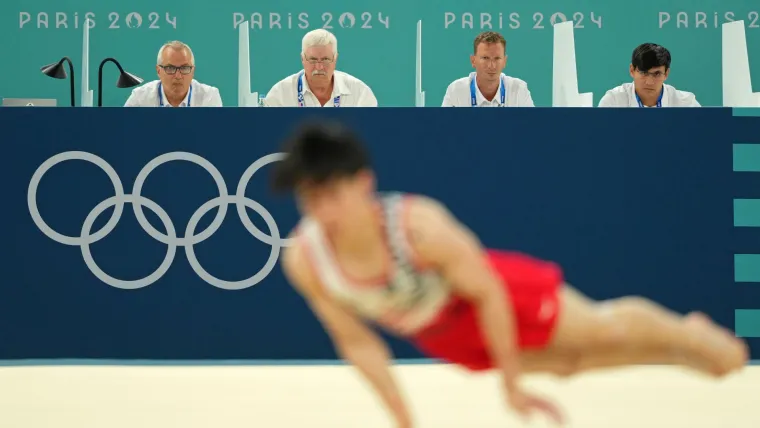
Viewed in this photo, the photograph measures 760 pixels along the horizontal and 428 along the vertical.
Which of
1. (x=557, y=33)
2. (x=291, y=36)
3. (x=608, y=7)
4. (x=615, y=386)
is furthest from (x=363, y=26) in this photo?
(x=615, y=386)

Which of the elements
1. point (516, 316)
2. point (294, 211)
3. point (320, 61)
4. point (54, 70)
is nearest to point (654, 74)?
point (320, 61)

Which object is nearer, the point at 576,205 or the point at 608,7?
the point at 576,205

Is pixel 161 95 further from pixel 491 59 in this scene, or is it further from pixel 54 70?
pixel 491 59

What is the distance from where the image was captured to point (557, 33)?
8266 mm

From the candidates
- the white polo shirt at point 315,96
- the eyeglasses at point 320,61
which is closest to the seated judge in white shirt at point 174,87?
the white polo shirt at point 315,96

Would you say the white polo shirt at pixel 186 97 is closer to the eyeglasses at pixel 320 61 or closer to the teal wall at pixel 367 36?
the eyeglasses at pixel 320 61

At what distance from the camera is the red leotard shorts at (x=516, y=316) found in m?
3.22

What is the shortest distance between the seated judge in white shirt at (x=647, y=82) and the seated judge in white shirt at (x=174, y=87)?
2973 millimetres

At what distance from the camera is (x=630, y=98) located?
803 cm

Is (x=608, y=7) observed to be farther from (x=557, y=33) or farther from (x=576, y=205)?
(x=576, y=205)

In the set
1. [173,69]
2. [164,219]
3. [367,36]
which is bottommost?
[164,219]

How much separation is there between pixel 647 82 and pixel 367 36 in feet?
13.2

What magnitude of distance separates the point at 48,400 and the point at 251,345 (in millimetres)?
1413

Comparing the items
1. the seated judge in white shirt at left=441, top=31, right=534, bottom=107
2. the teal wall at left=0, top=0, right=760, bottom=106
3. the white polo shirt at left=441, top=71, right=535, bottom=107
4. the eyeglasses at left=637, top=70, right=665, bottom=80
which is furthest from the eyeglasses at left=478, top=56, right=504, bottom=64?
the teal wall at left=0, top=0, right=760, bottom=106
